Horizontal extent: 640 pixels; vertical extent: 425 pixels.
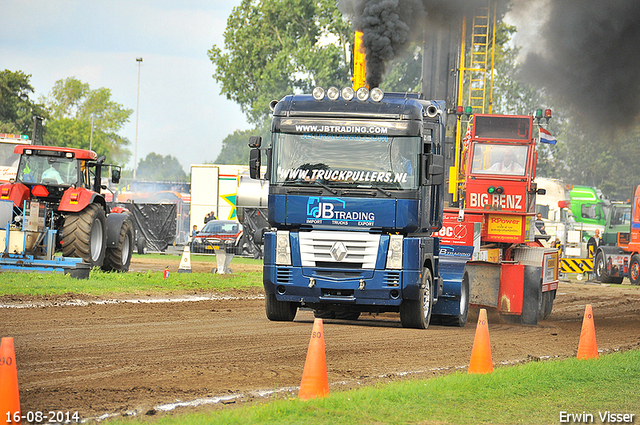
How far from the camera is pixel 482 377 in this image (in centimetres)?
877

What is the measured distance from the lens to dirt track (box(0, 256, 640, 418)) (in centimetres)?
763

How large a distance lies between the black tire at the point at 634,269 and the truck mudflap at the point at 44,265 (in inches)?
842

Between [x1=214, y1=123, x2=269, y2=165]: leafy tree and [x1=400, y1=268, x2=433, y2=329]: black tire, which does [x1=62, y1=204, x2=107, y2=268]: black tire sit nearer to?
[x1=400, y1=268, x2=433, y2=329]: black tire

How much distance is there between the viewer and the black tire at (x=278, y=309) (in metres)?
13.6

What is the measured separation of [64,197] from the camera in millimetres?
18672

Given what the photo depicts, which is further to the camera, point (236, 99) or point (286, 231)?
point (236, 99)

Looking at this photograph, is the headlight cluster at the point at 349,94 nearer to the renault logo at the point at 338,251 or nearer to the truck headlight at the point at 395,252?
the truck headlight at the point at 395,252

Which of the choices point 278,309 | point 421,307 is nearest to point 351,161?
point 421,307

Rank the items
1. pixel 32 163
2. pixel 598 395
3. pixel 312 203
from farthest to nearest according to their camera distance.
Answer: pixel 32 163 → pixel 312 203 → pixel 598 395

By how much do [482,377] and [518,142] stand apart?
1052 centimetres

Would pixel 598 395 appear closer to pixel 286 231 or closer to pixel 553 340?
pixel 553 340

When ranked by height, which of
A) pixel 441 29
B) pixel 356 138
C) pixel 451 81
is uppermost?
pixel 441 29

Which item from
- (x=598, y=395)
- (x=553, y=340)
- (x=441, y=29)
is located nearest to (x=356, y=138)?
(x=553, y=340)

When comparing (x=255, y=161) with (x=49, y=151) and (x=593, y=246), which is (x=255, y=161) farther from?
(x=593, y=246)
